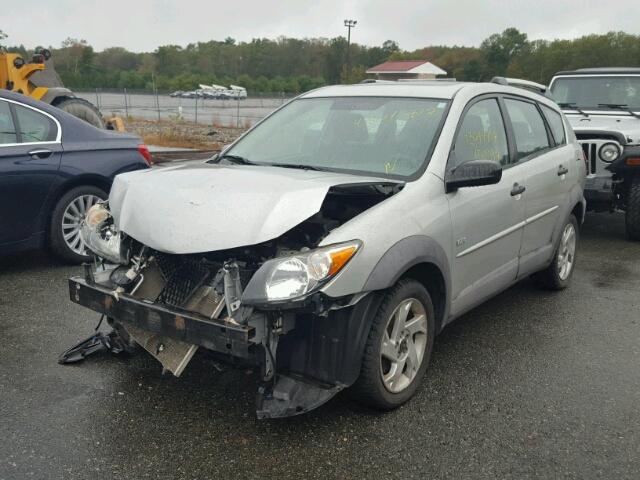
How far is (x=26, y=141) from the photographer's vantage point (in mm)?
5945

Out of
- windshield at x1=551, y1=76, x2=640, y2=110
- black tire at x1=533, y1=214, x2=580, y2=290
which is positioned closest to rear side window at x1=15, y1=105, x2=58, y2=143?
black tire at x1=533, y1=214, x2=580, y2=290

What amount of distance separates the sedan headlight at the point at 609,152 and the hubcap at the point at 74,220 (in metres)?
5.52

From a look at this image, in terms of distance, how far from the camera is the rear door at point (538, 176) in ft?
15.8

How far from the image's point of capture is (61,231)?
20.0 feet

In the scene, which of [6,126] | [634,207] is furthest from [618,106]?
[6,126]

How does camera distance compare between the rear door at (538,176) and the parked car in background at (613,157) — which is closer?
the rear door at (538,176)

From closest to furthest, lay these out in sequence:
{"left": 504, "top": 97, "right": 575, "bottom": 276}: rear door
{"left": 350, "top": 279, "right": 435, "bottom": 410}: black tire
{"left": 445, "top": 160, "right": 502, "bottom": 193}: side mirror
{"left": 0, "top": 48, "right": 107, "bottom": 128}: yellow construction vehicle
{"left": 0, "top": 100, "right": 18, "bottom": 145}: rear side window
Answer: {"left": 350, "top": 279, "right": 435, "bottom": 410}: black tire
{"left": 445, "top": 160, "right": 502, "bottom": 193}: side mirror
{"left": 504, "top": 97, "right": 575, "bottom": 276}: rear door
{"left": 0, "top": 100, "right": 18, "bottom": 145}: rear side window
{"left": 0, "top": 48, "right": 107, "bottom": 128}: yellow construction vehicle

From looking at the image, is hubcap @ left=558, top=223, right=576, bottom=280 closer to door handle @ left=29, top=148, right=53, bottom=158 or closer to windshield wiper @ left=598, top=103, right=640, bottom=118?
windshield wiper @ left=598, top=103, right=640, bottom=118

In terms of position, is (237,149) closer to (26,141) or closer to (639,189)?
(26,141)

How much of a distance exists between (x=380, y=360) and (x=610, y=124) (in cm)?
632

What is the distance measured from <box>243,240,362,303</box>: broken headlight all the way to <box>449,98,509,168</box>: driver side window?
1247mm

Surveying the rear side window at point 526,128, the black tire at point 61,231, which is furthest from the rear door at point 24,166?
the rear side window at point 526,128

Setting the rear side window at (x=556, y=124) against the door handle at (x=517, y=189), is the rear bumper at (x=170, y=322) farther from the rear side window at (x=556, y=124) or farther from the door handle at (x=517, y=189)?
the rear side window at (x=556, y=124)

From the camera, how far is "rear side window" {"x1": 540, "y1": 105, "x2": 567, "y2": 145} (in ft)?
18.1
